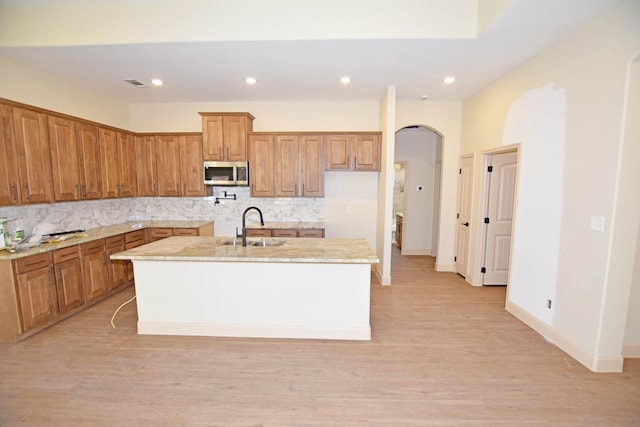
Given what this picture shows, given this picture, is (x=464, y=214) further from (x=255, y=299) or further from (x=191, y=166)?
(x=191, y=166)

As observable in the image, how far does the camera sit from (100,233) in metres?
4.03

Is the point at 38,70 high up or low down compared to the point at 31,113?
up

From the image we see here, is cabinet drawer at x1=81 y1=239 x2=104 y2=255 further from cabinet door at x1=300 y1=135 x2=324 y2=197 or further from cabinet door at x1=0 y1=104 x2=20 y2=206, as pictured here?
cabinet door at x1=300 y1=135 x2=324 y2=197

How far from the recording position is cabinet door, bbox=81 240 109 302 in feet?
11.9

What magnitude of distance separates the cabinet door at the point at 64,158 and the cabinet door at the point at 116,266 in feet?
2.45

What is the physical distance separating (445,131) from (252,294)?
439 cm

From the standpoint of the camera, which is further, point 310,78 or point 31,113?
point 310,78

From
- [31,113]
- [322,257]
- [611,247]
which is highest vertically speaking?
[31,113]

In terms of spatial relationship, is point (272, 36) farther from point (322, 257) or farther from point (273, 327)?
point (273, 327)

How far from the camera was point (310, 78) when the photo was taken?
3900mm

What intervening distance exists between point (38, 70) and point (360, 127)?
4671 millimetres

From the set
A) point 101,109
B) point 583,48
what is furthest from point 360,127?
point 101,109

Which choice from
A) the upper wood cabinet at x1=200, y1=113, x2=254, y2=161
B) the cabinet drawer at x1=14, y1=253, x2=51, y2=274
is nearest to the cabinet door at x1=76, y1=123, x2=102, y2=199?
the cabinet drawer at x1=14, y1=253, x2=51, y2=274

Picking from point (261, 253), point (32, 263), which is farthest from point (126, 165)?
point (261, 253)
